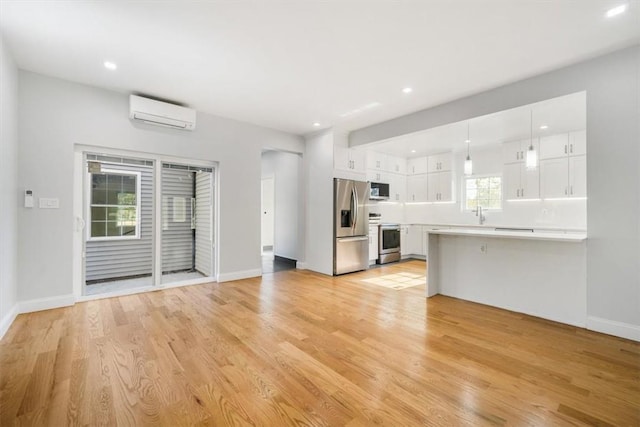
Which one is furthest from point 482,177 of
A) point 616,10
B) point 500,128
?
point 616,10

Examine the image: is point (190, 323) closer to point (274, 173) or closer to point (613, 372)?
point (613, 372)

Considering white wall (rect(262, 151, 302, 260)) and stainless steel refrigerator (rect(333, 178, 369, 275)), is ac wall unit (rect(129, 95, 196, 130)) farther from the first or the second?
stainless steel refrigerator (rect(333, 178, 369, 275))

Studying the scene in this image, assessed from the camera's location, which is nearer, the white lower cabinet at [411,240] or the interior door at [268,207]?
the white lower cabinet at [411,240]

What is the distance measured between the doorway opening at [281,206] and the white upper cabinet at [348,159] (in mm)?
970

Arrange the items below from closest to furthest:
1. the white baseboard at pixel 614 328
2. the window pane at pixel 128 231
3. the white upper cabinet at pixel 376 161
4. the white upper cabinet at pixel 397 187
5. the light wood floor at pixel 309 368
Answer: the light wood floor at pixel 309 368, the white baseboard at pixel 614 328, the window pane at pixel 128 231, the white upper cabinet at pixel 376 161, the white upper cabinet at pixel 397 187

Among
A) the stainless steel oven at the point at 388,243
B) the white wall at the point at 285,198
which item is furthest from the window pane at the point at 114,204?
the stainless steel oven at the point at 388,243

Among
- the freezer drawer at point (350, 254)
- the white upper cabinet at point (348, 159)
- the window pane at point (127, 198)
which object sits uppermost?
the white upper cabinet at point (348, 159)

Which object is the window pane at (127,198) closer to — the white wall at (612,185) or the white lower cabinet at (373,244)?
the white lower cabinet at (373,244)

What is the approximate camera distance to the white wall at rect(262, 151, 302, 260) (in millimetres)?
6773

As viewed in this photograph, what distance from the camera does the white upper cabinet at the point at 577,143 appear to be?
509 cm

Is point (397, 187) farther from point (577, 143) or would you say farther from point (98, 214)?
point (98, 214)

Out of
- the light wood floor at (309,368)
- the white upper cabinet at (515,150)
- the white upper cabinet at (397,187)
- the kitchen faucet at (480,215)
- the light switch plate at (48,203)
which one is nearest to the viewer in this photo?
the light wood floor at (309,368)

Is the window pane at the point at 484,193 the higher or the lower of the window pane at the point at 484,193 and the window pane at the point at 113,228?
the higher

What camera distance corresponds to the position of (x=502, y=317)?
3250mm
